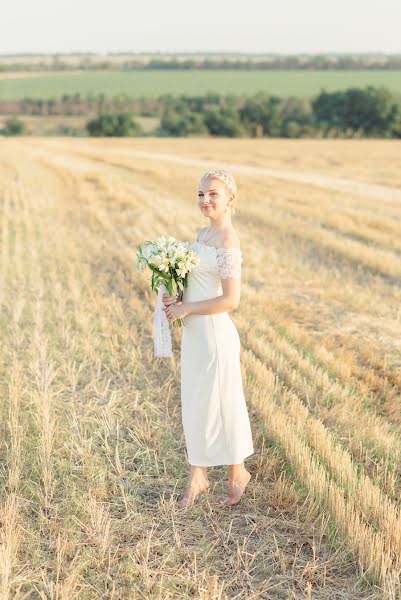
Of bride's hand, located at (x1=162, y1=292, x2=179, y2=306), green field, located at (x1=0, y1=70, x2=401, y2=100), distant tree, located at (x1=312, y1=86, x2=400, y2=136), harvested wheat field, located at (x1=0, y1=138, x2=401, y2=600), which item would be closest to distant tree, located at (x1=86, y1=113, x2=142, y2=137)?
distant tree, located at (x1=312, y1=86, x2=400, y2=136)

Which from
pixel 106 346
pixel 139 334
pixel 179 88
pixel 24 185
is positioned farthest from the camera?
pixel 179 88

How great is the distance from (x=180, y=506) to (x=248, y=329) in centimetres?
400

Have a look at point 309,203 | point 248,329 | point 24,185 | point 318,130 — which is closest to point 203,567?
point 248,329

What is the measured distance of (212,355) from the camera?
186 inches

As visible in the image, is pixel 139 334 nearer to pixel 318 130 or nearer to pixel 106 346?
pixel 106 346

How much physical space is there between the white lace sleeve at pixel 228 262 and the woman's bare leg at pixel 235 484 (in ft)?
3.99

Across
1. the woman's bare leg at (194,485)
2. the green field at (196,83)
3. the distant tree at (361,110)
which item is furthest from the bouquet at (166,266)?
the green field at (196,83)

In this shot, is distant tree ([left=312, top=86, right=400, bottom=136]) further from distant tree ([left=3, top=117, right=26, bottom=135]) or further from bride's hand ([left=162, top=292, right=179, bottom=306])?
bride's hand ([left=162, top=292, right=179, bottom=306])

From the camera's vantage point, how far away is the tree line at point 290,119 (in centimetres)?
5938

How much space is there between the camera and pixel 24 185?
23.3 metres

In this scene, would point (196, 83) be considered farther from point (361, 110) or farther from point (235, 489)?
point (235, 489)

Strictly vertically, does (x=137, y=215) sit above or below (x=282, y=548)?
below

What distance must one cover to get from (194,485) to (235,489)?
26cm

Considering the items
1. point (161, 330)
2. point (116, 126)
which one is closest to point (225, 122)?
point (116, 126)
